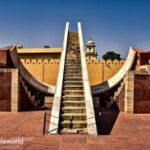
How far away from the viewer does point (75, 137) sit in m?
6.04

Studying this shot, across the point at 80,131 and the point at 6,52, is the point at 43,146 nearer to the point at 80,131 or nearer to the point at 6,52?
the point at 80,131

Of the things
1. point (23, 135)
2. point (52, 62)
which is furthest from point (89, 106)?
point (52, 62)

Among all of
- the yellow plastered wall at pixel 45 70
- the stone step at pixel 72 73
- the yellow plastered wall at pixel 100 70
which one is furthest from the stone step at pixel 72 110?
the yellow plastered wall at pixel 100 70

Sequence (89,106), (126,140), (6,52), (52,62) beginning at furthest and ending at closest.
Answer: (52,62)
(6,52)
(89,106)
(126,140)

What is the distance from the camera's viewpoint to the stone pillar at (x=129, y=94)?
8.75 meters

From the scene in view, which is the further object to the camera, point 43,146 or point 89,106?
point 89,106

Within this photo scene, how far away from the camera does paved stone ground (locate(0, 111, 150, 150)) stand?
17.9 ft

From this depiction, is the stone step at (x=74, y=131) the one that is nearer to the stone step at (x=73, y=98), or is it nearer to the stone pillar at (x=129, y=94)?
the stone step at (x=73, y=98)

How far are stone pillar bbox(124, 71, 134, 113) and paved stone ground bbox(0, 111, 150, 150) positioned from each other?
750 mm

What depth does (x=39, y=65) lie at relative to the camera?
1556 cm

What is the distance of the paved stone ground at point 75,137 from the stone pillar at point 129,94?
2.46 ft

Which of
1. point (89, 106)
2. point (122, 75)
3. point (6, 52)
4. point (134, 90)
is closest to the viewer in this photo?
point (89, 106)

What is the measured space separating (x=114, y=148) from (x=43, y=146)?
1.32 metres

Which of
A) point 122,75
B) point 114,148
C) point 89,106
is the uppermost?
point 122,75
